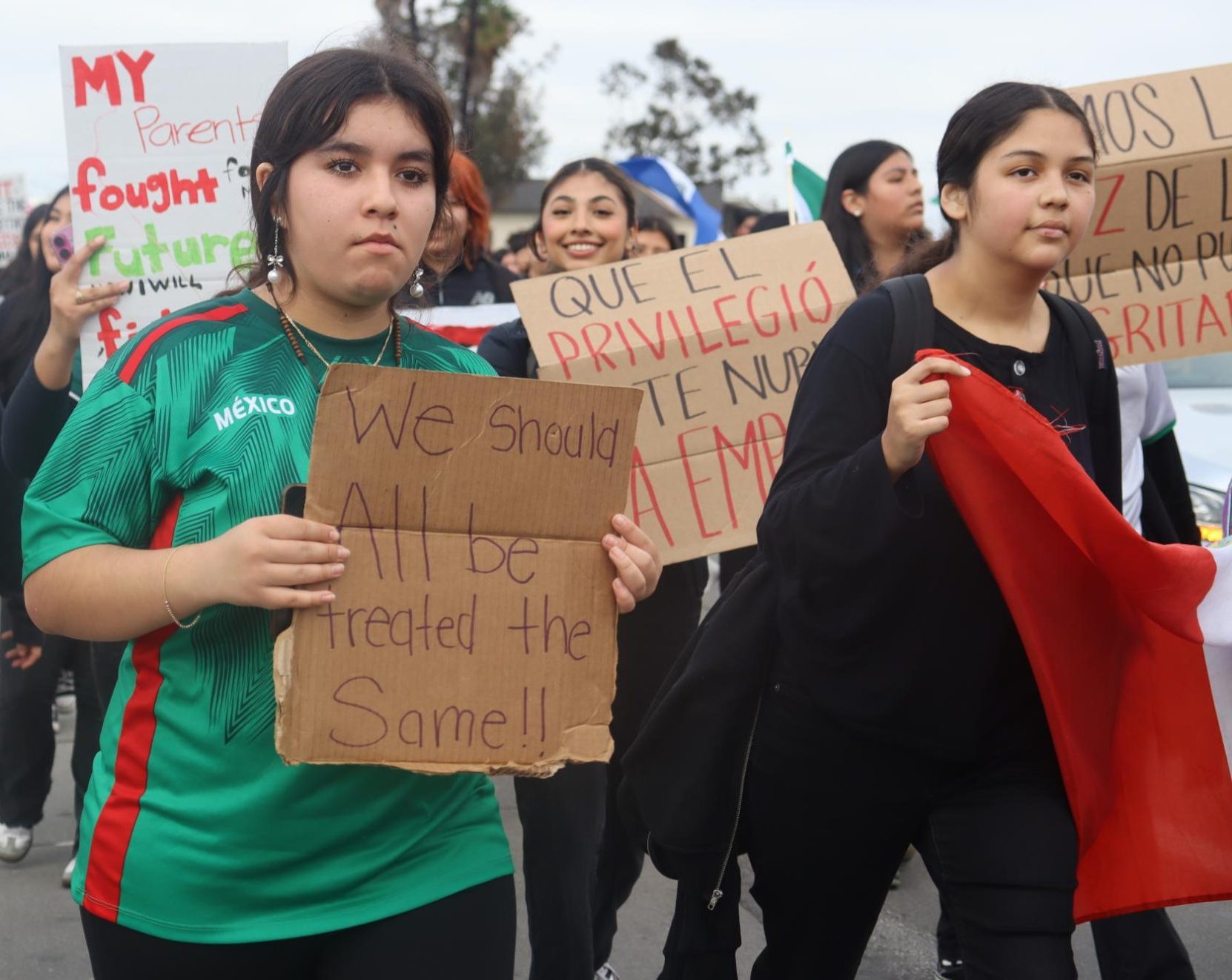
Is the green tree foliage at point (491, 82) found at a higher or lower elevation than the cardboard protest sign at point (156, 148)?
higher

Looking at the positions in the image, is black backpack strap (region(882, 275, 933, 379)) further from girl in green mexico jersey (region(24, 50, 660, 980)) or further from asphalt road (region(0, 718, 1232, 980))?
asphalt road (region(0, 718, 1232, 980))

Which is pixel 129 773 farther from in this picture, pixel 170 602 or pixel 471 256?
pixel 471 256

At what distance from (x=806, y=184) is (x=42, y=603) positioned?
5.91 m

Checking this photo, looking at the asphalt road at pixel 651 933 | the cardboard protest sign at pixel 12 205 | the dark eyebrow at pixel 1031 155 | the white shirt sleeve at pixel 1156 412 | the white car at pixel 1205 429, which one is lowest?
the asphalt road at pixel 651 933

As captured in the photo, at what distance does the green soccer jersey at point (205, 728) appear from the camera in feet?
6.63

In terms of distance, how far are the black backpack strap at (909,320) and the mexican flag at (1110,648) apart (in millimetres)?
171

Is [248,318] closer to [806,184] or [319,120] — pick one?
[319,120]

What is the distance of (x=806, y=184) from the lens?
296 inches

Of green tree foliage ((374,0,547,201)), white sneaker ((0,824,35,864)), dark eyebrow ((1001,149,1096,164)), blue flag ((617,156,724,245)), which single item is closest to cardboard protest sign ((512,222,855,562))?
dark eyebrow ((1001,149,1096,164))

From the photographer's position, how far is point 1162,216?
14.4 feet

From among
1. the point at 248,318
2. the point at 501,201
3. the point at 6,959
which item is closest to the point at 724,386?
the point at 248,318

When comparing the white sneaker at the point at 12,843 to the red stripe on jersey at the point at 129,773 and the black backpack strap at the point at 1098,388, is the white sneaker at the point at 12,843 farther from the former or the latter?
the black backpack strap at the point at 1098,388

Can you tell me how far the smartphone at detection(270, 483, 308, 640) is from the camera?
2.02 meters

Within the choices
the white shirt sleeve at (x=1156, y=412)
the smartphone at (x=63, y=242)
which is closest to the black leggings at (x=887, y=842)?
the white shirt sleeve at (x=1156, y=412)
